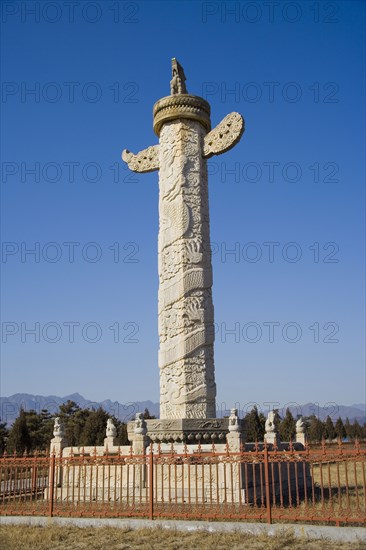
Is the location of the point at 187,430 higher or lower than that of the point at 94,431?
higher

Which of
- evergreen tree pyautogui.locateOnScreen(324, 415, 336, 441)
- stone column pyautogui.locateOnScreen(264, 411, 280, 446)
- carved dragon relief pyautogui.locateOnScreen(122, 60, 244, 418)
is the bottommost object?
evergreen tree pyautogui.locateOnScreen(324, 415, 336, 441)

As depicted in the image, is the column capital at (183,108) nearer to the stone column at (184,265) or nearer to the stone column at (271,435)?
the stone column at (184,265)

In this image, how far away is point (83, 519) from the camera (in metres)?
6.11

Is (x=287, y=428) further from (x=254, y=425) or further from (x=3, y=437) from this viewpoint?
(x=3, y=437)

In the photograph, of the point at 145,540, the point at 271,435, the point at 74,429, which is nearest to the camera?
the point at 145,540

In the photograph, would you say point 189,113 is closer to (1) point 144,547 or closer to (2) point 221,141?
(2) point 221,141

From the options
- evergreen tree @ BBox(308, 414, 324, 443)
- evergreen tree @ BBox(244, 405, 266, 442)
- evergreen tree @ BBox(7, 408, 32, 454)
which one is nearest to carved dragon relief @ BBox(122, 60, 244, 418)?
evergreen tree @ BBox(7, 408, 32, 454)

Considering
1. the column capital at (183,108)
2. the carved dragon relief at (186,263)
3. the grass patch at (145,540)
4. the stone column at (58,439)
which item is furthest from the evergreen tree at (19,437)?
the grass patch at (145,540)

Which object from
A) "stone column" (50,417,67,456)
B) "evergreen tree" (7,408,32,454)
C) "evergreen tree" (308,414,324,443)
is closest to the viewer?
"stone column" (50,417,67,456)

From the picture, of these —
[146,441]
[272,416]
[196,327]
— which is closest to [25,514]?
[146,441]

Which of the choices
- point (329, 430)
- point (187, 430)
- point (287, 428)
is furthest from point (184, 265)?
point (329, 430)

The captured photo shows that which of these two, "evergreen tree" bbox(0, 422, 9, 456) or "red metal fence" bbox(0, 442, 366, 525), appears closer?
"red metal fence" bbox(0, 442, 366, 525)

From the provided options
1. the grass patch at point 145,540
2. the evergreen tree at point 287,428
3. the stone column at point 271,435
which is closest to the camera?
the grass patch at point 145,540

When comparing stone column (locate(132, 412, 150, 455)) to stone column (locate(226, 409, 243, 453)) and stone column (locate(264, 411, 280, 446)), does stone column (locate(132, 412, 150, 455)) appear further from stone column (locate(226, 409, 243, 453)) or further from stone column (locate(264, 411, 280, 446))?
stone column (locate(264, 411, 280, 446))
